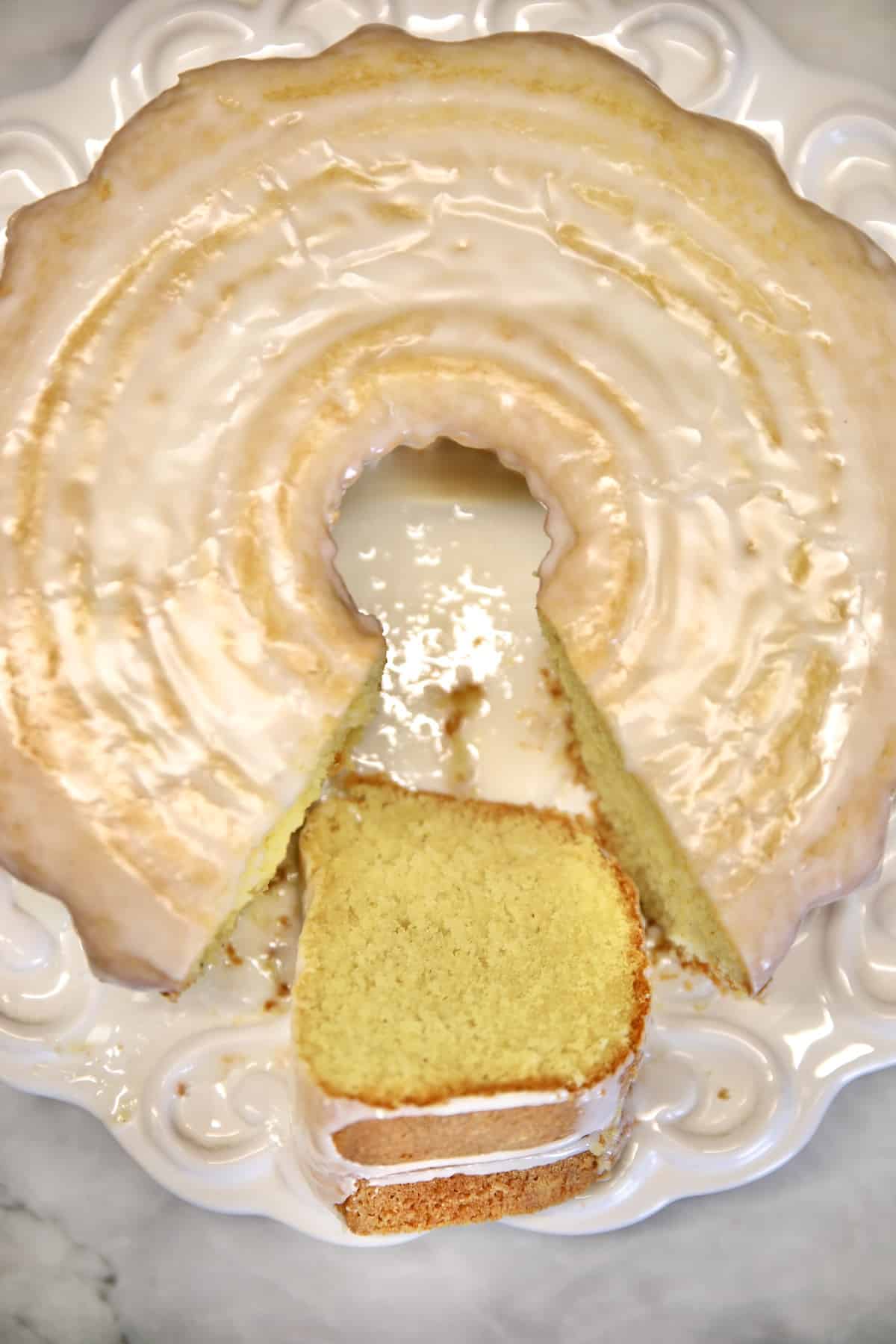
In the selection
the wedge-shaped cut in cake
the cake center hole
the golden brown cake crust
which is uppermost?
the cake center hole

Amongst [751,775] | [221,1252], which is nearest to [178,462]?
[751,775]

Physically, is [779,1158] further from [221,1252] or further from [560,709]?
[221,1252]

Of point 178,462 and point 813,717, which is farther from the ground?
point 813,717

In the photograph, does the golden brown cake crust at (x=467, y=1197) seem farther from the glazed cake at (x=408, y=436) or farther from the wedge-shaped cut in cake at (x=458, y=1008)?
the glazed cake at (x=408, y=436)

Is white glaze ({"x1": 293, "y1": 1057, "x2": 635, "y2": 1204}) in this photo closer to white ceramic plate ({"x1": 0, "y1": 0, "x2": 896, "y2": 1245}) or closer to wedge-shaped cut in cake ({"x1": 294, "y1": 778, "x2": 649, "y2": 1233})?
wedge-shaped cut in cake ({"x1": 294, "y1": 778, "x2": 649, "y2": 1233})

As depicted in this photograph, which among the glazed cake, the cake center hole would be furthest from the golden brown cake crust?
the cake center hole

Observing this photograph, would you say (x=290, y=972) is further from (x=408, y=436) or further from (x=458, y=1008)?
(x=408, y=436)
